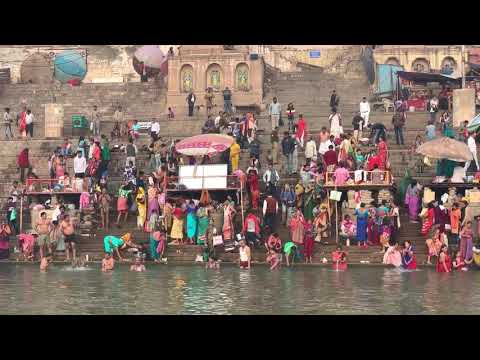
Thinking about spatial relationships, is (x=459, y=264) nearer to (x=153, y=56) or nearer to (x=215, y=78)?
(x=215, y=78)

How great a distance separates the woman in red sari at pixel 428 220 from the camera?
19141 mm

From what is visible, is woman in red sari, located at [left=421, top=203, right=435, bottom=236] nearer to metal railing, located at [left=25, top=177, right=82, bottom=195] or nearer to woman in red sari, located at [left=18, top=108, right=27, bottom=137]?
metal railing, located at [left=25, top=177, right=82, bottom=195]

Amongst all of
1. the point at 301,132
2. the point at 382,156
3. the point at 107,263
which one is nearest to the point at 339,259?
the point at 382,156

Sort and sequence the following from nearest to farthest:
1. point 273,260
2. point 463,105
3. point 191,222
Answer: point 273,260 → point 191,222 → point 463,105

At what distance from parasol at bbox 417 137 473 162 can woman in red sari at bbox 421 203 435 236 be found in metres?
1.05

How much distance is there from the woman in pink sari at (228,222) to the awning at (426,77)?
9133mm

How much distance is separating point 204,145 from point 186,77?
879cm

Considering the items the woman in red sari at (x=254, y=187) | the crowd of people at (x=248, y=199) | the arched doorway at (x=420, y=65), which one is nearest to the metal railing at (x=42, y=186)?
the crowd of people at (x=248, y=199)

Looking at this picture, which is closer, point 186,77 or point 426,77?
point 426,77

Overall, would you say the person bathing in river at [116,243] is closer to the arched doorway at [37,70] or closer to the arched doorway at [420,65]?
the arched doorway at [37,70]

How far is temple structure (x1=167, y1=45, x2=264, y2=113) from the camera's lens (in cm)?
2880

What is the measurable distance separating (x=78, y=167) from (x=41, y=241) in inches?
110

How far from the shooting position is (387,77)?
2802 centimetres

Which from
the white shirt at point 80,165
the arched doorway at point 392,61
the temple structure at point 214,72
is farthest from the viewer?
the arched doorway at point 392,61
